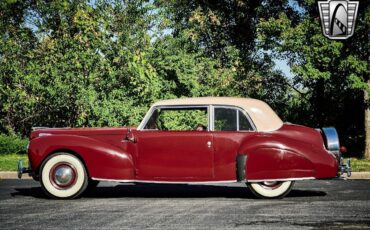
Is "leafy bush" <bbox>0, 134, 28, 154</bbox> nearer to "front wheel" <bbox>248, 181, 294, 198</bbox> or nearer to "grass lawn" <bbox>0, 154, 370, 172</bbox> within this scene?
"grass lawn" <bbox>0, 154, 370, 172</bbox>

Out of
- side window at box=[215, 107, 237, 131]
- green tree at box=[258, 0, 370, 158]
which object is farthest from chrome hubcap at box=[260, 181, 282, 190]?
green tree at box=[258, 0, 370, 158]

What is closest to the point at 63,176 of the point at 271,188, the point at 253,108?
the point at 253,108

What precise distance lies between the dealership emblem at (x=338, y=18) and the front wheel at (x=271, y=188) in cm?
1292

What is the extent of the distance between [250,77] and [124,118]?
8.31m

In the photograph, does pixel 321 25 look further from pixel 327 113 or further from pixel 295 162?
pixel 295 162

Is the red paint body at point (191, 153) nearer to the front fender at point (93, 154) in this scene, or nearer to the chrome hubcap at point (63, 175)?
the front fender at point (93, 154)

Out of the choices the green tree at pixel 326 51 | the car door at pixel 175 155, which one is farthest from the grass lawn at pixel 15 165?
the car door at pixel 175 155

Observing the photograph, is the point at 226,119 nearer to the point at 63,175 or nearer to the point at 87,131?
the point at 87,131

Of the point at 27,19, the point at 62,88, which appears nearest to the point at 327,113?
the point at 62,88

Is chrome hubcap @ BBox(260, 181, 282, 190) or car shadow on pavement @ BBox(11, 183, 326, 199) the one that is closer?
chrome hubcap @ BBox(260, 181, 282, 190)

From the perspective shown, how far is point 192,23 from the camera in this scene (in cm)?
3103

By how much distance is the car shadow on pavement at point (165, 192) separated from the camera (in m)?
10.5

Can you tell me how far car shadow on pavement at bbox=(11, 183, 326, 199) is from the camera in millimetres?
10453

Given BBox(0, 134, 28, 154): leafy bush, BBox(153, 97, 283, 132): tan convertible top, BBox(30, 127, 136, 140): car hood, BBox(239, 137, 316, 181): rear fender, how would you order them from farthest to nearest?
BBox(0, 134, 28, 154): leafy bush → BBox(30, 127, 136, 140): car hood → BBox(153, 97, 283, 132): tan convertible top → BBox(239, 137, 316, 181): rear fender
